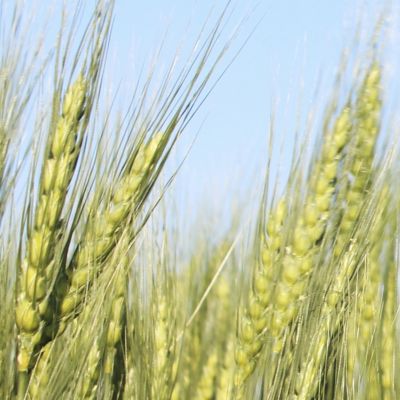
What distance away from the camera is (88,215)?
1.59 meters

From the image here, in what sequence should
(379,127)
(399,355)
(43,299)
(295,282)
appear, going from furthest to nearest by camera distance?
(399,355) < (379,127) < (295,282) < (43,299)

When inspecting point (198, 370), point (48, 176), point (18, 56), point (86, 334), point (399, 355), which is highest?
point (18, 56)

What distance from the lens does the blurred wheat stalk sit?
5.04 ft

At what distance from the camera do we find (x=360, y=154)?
5.73 feet

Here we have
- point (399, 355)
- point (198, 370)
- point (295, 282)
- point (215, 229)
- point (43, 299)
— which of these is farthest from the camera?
point (215, 229)

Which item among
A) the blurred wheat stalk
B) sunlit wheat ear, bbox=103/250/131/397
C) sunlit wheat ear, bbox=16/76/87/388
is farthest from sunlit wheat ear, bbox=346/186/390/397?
sunlit wheat ear, bbox=16/76/87/388

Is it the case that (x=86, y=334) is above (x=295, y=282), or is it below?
below

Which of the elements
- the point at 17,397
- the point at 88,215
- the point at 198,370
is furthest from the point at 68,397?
the point at 198,370

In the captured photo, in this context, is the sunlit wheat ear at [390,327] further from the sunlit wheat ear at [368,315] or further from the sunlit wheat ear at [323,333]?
the sunlit wheat ear at [323,333]

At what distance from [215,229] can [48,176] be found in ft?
4.72

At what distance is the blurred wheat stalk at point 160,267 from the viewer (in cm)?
154

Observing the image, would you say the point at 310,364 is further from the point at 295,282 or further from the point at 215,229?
the point at 215,229

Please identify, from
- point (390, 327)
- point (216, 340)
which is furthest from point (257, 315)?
point (216, 340)

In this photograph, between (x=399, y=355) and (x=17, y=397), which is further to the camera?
(x=399, y=355)
